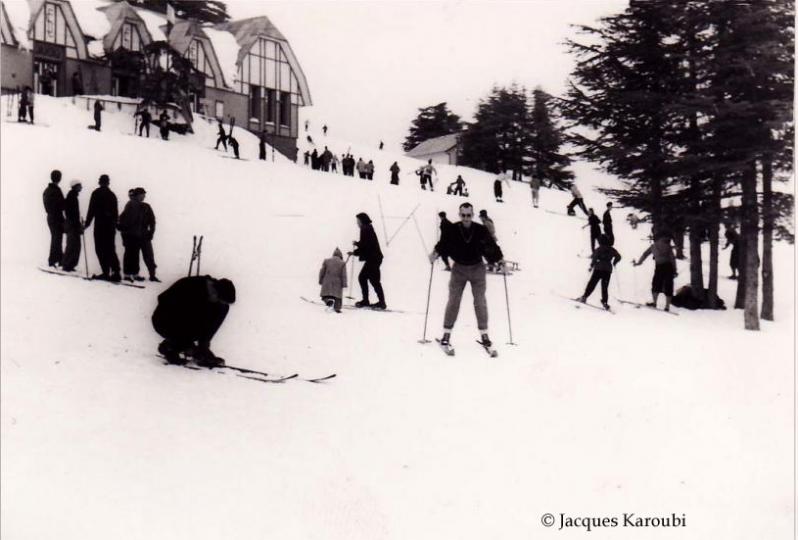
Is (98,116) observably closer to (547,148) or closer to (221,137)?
(221,137)

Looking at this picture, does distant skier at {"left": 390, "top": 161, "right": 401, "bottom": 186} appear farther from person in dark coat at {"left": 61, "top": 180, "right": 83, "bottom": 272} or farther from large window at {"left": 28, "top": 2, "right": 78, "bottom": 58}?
large window at {"left": 28, "top": 2, "right": 78, "bottom": 58}

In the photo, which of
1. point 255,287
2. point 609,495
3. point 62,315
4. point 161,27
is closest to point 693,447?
point 609,495

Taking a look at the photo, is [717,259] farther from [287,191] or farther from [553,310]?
[287,191]

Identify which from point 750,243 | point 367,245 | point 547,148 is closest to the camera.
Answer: point 367,245

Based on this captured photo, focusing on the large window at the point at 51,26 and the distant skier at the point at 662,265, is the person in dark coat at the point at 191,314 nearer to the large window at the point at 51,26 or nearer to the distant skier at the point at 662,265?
the large window at the point at 51,26

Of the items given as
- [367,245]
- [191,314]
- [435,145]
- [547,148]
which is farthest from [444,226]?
[191,314]

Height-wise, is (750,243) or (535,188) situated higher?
(535,188)

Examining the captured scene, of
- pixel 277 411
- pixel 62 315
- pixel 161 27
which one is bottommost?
pixel 277 411
